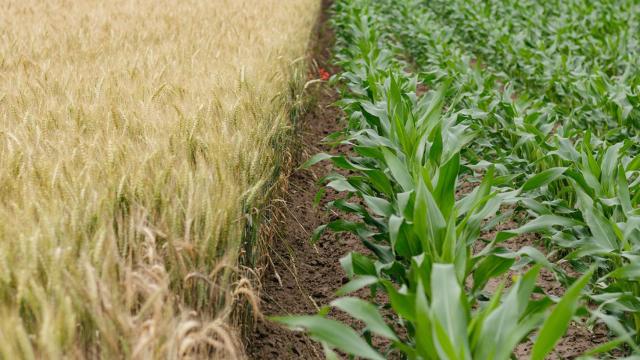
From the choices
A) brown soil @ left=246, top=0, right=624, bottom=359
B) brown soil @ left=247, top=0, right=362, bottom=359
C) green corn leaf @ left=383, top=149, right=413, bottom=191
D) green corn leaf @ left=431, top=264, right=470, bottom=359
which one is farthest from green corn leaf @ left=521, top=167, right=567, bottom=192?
green corn leaf @ left=431, top=264, right=470, bottom=359

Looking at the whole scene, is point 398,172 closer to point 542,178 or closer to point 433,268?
point 542,178

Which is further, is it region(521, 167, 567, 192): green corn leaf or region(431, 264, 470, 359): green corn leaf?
region(521, 167, 567, 192): green corn leaf

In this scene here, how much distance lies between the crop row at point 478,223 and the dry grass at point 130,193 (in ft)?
1.00

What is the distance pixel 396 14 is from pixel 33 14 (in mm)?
5450

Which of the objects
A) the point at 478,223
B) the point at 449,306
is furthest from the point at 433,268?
the point at 478,223

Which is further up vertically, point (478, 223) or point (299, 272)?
point (478, 223)

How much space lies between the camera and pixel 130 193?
1665 mm

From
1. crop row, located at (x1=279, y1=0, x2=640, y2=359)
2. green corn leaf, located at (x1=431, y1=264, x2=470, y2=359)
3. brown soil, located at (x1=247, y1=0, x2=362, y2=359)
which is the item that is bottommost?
brown soil, located at (x1=247, y1=0, x2=362, y2=359)

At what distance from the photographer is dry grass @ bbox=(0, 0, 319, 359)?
1.26m

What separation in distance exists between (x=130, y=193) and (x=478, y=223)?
1039 millimetres

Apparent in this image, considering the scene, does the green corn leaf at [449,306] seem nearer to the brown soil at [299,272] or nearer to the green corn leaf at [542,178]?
the brown soil at [299,272]

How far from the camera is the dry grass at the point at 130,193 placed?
4.13ft

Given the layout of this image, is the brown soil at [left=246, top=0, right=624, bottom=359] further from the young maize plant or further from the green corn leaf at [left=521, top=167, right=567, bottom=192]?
the green corn leaf at [left=521, top=167, right=567, bottom=192]

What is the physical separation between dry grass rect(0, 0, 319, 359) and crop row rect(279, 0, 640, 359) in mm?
304
